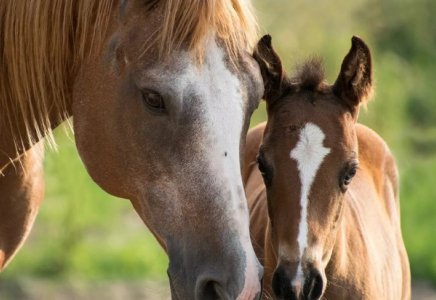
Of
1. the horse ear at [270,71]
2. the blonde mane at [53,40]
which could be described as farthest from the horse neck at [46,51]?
the horse ear at [270,71]

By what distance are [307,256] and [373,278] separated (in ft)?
3.18

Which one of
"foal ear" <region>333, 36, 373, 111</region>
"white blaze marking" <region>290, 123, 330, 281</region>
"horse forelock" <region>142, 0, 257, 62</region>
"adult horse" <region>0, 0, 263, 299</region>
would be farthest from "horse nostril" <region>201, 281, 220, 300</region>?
"foal ear" <region>333, 36, 373, 111</region>

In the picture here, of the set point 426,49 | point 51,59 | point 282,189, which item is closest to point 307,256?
point 282,189

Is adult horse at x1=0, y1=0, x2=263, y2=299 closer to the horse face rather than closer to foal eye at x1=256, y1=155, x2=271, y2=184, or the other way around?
the horse face

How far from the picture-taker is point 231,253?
2832mm

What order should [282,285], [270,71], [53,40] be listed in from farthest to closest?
[270,71]
[282,285]
[53,40]

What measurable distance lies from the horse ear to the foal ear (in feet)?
0.87

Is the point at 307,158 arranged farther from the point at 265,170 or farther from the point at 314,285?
the point at 314,285

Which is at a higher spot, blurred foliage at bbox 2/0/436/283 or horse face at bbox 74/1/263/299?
horse face at bbox 74/1/263/299

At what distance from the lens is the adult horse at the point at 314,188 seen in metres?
3.69

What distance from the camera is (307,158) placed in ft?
12.5

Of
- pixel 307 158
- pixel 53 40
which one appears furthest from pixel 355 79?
pixel 53 40

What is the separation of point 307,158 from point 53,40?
1253mm

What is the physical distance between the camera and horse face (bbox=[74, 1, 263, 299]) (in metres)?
2.86
